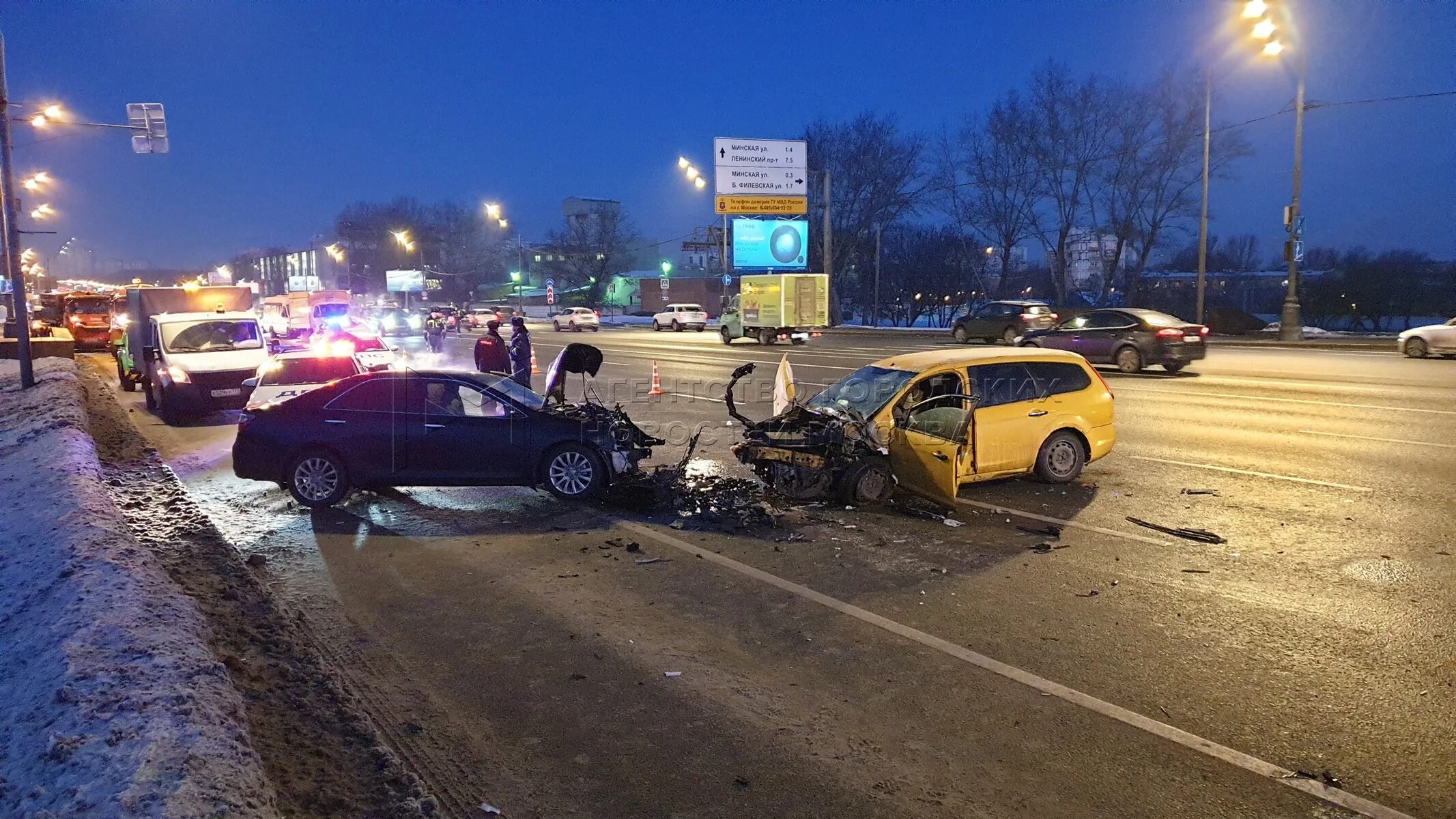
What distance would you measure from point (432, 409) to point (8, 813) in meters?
6.06

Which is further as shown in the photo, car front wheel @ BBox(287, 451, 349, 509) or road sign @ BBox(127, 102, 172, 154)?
road sign @ BBox(127, 102, 172, 154)

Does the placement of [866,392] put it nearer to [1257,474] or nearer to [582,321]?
[1257,474]

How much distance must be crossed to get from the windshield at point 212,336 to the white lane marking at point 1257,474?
51.3 ft

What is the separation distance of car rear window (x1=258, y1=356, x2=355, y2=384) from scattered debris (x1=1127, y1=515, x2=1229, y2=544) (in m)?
10.7

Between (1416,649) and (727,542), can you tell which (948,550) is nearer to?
(727,542)

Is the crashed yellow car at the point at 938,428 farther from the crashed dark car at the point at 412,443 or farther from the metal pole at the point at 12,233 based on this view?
the metal pole at the point at 12,233

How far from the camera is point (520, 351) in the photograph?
15.5 metres

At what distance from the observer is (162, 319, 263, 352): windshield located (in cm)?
1680

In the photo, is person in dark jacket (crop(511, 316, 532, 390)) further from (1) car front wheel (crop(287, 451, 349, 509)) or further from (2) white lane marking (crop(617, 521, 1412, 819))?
(2) white lane marking (crop(617, 521, 1412, 819))

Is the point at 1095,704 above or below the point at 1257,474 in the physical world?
below

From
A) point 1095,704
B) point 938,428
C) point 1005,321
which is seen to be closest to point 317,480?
point 938,428

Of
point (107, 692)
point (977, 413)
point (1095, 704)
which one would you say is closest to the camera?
point (107, 692)

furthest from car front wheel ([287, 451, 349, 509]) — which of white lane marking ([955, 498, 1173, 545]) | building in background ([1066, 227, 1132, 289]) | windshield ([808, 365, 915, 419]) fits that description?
building in background ([1066, 227, 1132, 289])

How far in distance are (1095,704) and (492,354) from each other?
11882 mm
